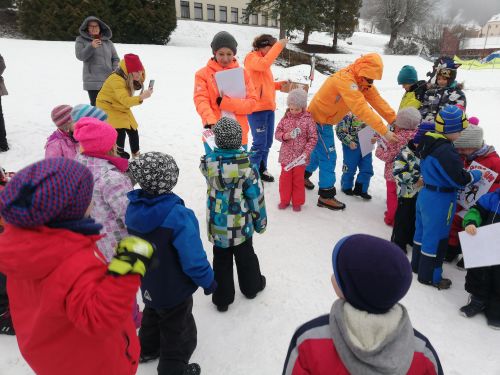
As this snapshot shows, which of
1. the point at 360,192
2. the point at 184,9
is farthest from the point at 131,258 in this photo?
the point at 184,9

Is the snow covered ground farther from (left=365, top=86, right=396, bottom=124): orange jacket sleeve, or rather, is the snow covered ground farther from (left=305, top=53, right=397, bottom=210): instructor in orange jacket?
(left=365, top=86, right=396, bottom=124): orange jacket sleeve

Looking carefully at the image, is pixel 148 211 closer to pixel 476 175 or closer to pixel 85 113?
pixel 85 113

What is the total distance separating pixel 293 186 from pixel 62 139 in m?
2.97

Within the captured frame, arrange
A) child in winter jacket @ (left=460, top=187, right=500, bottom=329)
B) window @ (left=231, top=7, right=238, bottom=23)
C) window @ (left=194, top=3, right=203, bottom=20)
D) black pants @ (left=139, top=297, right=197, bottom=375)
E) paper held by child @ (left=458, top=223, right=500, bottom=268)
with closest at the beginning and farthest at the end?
black pants @ (left=139, top=297, right=197, bottom=375), paper held by child @ (left=458, top=223, right=500, bottom=268), child in winter jacket @ (left=460, top=187, right=500, bottom=329), window @ (left=194, top=3, right=203, bottom=20), window @ (left=231, top=7, right=238, bottom=23)

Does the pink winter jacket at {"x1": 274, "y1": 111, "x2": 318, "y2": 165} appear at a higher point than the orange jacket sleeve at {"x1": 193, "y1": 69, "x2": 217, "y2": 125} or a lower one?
lower

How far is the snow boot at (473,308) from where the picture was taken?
10.2 feet

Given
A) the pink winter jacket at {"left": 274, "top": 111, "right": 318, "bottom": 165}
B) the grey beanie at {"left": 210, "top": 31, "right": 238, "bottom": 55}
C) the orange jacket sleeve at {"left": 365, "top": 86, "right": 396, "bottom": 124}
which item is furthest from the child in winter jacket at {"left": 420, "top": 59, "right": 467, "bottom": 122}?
the grey beanie at {"left": 210, "top": 31, "right": 238, "bottom": 55}

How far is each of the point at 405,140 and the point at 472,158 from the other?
805 millimetres

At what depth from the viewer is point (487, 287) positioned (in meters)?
3.09

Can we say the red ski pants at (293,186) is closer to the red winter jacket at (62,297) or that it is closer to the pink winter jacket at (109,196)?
the pink winter jacket at (109,196)

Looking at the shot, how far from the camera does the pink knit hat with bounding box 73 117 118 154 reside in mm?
2605

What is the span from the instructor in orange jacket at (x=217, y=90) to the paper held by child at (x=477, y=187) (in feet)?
8.41

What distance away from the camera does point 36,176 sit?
4.28 feet

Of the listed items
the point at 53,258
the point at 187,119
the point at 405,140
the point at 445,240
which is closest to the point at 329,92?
the point at 405,140
